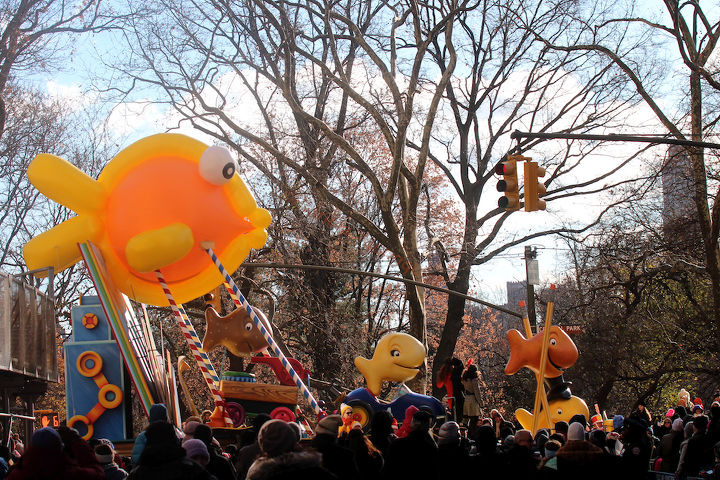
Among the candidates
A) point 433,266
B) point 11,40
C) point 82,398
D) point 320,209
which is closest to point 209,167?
point 82,398

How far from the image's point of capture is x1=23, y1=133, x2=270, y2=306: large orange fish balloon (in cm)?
Answer: 1256

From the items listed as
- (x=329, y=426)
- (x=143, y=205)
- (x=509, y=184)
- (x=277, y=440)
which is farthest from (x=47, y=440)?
(x=509, y=184)

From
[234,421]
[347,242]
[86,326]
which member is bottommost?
[234,421]

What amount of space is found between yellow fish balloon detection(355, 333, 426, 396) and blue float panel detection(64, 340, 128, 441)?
5.16 meters

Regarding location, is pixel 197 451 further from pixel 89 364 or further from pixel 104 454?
pixel 89 364

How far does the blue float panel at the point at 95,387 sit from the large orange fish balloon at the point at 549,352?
8.69 meters

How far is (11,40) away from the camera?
72.0ft

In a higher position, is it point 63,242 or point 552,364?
point 63,242

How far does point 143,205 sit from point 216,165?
1233mm

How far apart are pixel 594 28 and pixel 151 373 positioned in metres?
18.7

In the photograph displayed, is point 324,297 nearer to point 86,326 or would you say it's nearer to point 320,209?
point 320,209

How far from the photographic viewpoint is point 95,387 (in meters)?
13.1

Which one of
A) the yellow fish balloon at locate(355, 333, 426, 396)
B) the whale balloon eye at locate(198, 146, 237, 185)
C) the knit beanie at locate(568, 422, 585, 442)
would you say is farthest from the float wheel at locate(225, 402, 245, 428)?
the knit beanie at locate(568, 422, 585, 442)

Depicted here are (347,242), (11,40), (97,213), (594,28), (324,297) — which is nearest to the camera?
(97,213)
